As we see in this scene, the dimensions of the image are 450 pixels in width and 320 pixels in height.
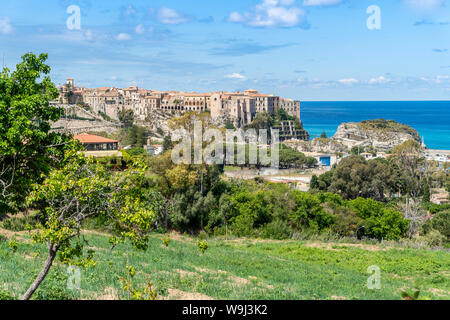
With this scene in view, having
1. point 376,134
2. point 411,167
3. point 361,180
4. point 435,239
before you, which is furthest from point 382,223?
point 376,134

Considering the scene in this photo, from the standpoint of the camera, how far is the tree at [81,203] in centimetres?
609

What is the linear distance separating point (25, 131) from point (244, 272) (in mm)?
7370

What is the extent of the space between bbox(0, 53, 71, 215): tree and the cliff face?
261 ft

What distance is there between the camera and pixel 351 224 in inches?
999

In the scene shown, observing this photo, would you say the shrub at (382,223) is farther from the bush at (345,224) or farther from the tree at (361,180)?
the tree at (361,180)

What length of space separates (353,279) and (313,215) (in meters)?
13.1

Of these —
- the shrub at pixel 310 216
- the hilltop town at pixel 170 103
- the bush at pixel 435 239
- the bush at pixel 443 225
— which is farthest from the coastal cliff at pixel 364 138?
the bush at pixel 435 239

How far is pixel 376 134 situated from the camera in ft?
287

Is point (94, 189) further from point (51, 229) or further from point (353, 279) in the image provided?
point (353, 279)

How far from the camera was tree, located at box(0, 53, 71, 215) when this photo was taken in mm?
7211

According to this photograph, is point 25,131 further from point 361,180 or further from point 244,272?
point 361,180

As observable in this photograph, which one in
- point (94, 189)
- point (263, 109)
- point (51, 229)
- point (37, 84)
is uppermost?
point (263, 109)

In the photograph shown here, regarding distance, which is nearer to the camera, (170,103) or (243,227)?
(243,227)
